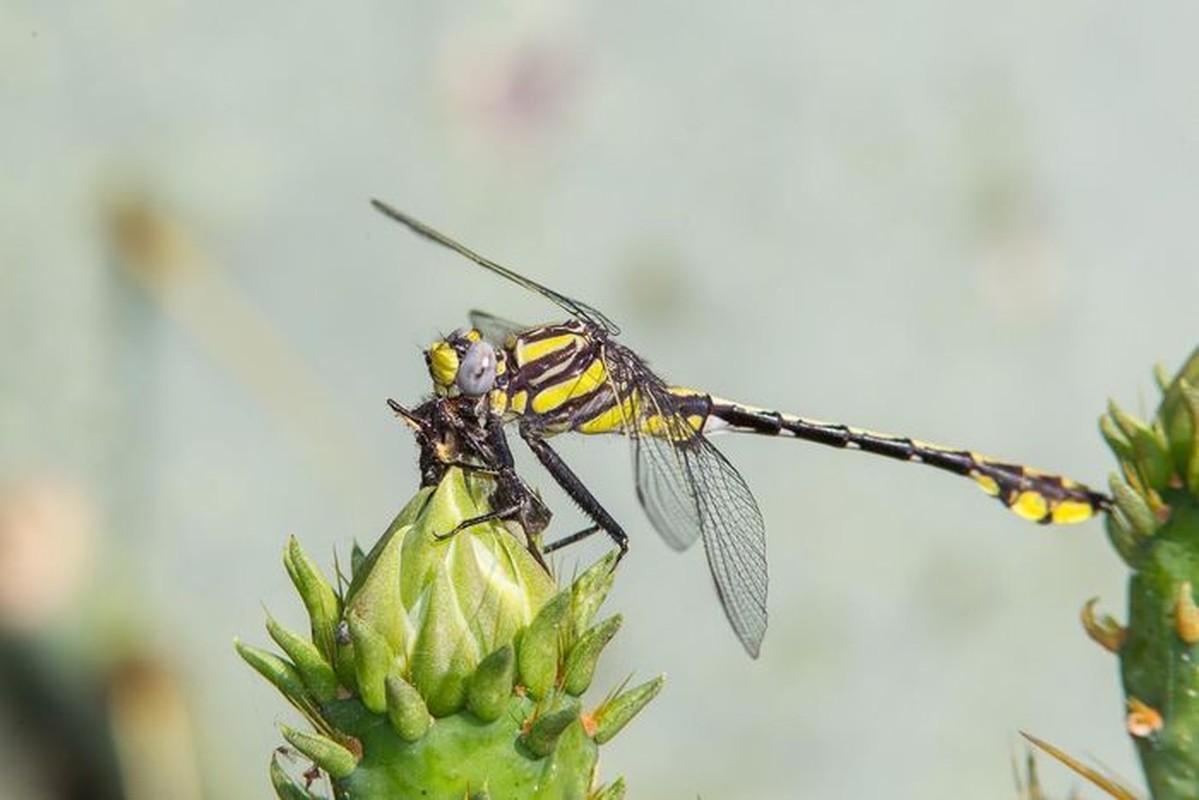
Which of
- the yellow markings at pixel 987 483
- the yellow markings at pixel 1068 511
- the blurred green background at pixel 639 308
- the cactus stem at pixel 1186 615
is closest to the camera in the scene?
the cactus stem at pixel 1186 615

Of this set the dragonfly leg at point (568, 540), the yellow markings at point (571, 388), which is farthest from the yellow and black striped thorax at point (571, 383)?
the dragonfly leg at point (568, 540)

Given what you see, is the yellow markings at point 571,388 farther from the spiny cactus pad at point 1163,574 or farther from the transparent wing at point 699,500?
the spiny cactus pad at point 1163,574

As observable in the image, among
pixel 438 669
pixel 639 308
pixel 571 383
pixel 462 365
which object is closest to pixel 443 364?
pixel 462 365

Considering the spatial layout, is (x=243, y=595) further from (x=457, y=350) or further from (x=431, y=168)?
(x=457, y=350)

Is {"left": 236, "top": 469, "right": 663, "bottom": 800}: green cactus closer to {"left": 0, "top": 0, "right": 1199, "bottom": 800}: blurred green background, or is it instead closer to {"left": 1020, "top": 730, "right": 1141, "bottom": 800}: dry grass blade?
{"left": 1020, "top": 730, "right": 1141, "bottom": 800}: dry grass blade

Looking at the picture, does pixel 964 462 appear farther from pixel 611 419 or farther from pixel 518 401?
pixel 518 401

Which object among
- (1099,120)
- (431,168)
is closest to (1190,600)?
(431,168)

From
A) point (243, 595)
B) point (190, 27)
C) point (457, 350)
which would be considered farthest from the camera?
point (243, 595)
